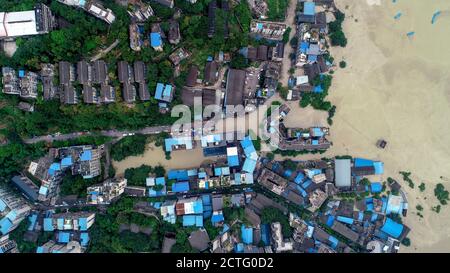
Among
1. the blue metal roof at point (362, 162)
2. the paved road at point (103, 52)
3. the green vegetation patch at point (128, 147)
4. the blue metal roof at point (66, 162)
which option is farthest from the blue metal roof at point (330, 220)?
the paved road at point (103, 52)

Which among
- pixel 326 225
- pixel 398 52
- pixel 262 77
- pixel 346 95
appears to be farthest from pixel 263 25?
pixel 326 225

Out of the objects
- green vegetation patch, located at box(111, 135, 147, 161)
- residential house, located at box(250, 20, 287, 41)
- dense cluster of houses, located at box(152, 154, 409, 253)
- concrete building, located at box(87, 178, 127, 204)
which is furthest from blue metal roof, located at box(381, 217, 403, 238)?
concrete building, located at box(87, 178, 127, 204)

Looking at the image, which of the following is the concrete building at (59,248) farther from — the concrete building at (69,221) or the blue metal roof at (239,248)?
the blue metal roof at (239,248)

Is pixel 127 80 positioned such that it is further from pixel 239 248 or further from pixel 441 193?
pixel 441 193

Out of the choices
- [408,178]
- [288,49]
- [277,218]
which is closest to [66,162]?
[277,218]

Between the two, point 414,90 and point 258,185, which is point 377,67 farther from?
point 258,185

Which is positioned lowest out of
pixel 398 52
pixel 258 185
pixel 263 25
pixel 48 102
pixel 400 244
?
pixel 400 244

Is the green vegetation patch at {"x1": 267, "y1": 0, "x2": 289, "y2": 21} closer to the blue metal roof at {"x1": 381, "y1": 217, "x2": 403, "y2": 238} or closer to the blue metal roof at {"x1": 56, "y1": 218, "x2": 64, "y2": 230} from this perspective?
the blue metal roof at {"x1": 381, "y1": 217, "x2": 403, "y2": 238}
